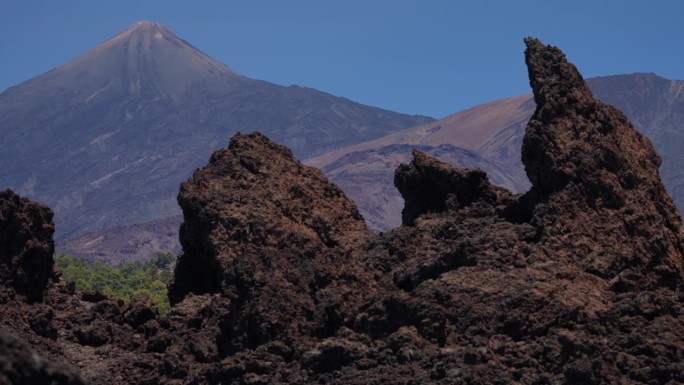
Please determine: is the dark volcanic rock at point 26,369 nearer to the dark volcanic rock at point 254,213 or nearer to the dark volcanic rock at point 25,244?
the dark volcanic rock at point 254,213

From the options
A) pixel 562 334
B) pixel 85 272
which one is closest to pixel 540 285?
pixel 562 334

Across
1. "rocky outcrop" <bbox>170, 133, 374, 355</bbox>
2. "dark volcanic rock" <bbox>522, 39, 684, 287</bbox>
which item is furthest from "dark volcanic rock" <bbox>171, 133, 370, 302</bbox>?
"dark volcanic rock" <bbox>522, 39, 684, 287</bbox>

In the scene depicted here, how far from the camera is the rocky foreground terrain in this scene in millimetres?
14359

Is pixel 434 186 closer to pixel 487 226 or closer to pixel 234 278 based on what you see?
pixel 487 226

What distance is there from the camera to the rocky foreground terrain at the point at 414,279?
14359 mm

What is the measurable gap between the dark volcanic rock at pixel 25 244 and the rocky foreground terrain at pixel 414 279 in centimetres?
2

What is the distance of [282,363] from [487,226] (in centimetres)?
362

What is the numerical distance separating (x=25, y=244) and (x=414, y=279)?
510 cm

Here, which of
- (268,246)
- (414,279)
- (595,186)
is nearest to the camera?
(414,279)

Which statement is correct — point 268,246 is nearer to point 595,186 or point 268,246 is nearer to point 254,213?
point 254,213

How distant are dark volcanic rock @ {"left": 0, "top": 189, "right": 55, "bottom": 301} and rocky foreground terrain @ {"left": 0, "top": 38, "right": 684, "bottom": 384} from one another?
0.02 metres

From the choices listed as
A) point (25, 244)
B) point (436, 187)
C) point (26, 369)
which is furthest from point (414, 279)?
point (26, 369)

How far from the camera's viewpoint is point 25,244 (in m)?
18.6

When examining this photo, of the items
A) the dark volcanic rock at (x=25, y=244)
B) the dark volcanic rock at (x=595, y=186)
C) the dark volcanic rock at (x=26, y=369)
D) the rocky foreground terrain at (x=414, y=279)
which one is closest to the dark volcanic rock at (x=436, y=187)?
the rocky foreground terrain at (x=414, y=279)
